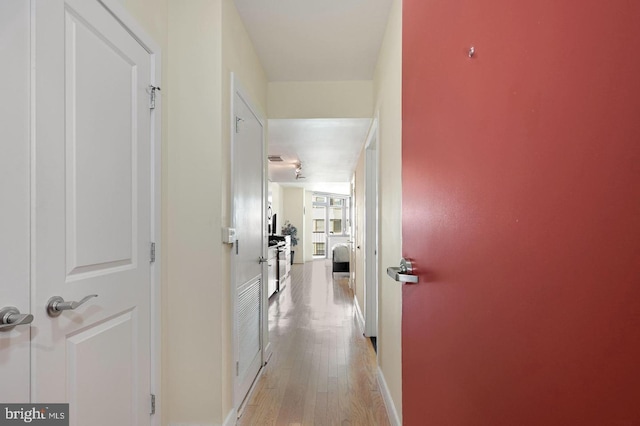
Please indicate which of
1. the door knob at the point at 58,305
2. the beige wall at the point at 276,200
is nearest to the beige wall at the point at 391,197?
the door knob at the point at 58,305

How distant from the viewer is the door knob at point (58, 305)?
109 cm

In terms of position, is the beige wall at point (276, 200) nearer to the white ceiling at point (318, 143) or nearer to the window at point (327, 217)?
the window at point (327, 217)

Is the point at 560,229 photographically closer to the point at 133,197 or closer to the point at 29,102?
the point at 29,102

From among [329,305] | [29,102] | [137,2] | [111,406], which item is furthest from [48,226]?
[329,305]

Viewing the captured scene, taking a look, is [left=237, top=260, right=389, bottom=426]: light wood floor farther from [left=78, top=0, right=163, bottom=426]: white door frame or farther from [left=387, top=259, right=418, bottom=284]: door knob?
[left=387, top=259, right=418, bottom=284]: door knob

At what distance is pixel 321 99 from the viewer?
3320mm

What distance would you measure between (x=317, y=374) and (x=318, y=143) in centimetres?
266

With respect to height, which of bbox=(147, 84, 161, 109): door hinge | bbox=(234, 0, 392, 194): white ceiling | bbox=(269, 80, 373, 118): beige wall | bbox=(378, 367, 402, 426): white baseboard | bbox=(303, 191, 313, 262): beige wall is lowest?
bbox=(378, 367, 402, 426): white baseboard

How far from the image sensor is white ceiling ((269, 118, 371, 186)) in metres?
3.49

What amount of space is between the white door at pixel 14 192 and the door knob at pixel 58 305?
0.23 feet

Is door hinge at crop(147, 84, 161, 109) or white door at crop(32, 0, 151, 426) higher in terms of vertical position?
door hinge at crop(147, 84, 161, 109)

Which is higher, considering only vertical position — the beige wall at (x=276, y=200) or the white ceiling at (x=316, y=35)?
the white ceiling at (x=316, y=35)

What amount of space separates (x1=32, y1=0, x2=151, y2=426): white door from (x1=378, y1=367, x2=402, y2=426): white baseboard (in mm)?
1335

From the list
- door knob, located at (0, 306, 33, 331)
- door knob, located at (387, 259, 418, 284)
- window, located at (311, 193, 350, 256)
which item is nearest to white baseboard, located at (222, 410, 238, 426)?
door knob, located at (0, 306, 33, 331)
